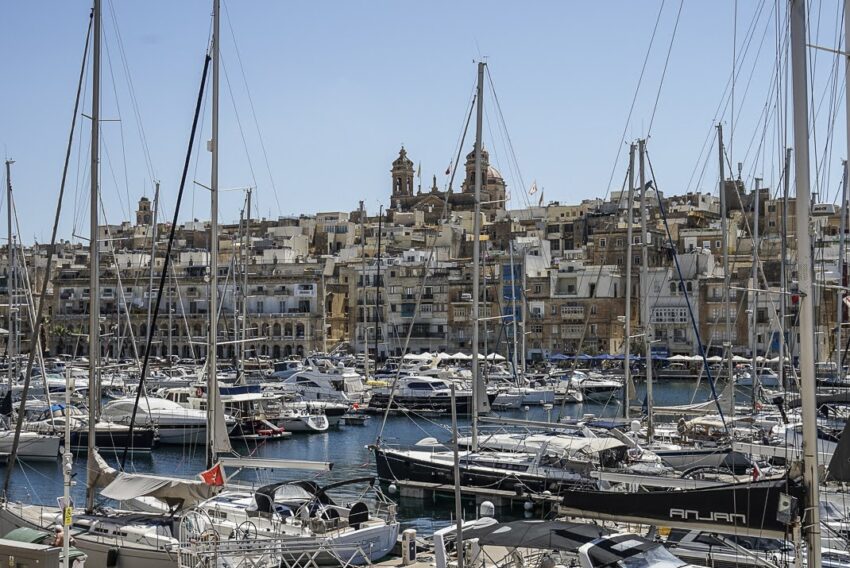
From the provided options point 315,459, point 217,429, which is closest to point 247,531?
point 217,429

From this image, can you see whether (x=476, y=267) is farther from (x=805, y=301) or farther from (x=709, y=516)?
(x=805, y=301)

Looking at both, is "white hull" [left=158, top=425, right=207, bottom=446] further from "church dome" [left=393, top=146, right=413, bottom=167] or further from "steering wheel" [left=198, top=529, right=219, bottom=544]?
"church dome" [left=393, top=146, right=413, bottom=167]

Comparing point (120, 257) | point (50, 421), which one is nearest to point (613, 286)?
point (120, 257)

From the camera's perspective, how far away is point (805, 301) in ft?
39.4

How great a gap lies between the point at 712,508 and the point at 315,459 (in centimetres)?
2616

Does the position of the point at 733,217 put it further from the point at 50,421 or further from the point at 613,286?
the point at 50,421

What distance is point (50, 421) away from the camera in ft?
129

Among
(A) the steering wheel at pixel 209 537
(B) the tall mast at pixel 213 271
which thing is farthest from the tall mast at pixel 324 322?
(A) the steering wheel at pixel 209 537

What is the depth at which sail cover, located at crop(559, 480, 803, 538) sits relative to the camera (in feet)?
41.9

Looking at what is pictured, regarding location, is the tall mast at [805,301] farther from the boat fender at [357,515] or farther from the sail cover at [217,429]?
the sail cover at [217,429]

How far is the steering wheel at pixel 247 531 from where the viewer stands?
59.7ft

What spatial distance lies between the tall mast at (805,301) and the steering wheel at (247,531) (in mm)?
8704

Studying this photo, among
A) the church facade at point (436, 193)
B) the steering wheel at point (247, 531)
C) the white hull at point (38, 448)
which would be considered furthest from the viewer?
the church facade at point (436, 193)

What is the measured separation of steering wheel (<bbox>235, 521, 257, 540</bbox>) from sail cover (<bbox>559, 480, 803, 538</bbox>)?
5208mm
